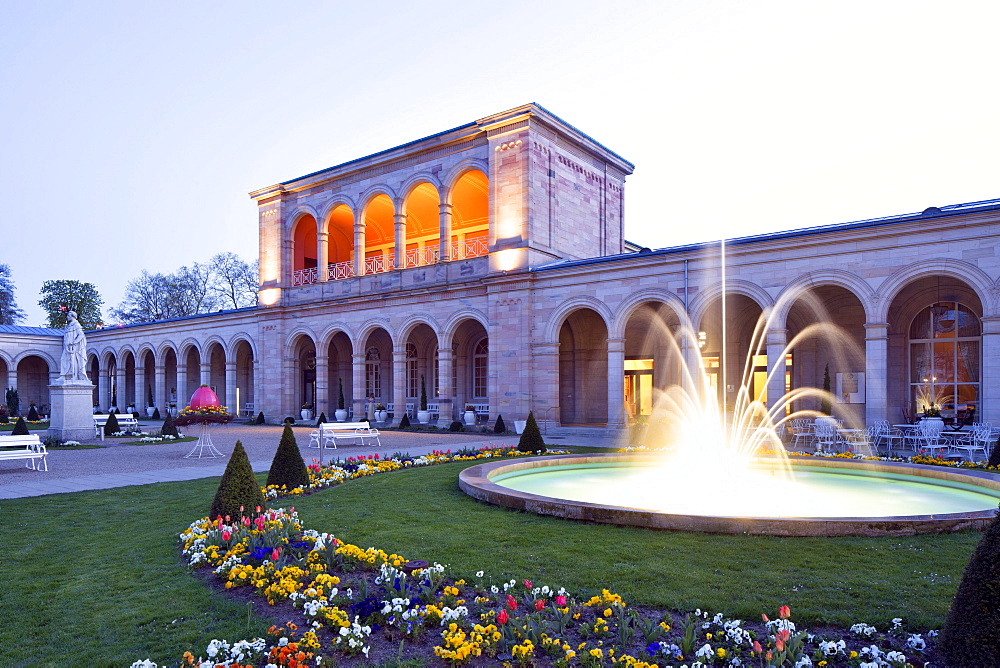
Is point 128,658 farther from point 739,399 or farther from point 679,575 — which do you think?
point 739,399

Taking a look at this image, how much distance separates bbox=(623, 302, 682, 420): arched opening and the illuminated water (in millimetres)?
12633

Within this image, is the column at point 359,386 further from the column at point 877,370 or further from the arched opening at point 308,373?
the column at point 877,370

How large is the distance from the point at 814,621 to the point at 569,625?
1.79 meters

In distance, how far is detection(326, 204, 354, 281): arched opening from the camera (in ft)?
106

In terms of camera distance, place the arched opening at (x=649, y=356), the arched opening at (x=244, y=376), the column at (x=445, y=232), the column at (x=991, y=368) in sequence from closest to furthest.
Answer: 1. the column at (x=991, y=368)
2. the arched opening at (x=649, y=356)
3. the column at (x=445, y=232)
4. the arched opening at (x=244, y=376)

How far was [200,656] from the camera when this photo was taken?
13.6 feet

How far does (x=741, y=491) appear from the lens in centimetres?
1003

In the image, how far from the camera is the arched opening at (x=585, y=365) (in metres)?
26.0

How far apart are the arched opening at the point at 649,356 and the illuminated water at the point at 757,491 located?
1263 centimetres

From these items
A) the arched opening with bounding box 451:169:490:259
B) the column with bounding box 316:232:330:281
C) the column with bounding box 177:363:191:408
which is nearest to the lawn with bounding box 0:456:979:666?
the arched opening with bounding box 451:169:490:259

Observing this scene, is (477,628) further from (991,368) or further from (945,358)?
(945,358)

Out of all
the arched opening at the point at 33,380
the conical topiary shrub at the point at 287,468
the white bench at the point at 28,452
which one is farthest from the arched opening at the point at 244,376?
the conical topiary shrub at the point at 287,468

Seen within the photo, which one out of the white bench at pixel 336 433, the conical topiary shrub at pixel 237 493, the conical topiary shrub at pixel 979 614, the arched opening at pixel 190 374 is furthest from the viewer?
the arched opening at pixel 190 374

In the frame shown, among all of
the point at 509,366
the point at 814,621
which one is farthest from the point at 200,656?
the point at 509,366
